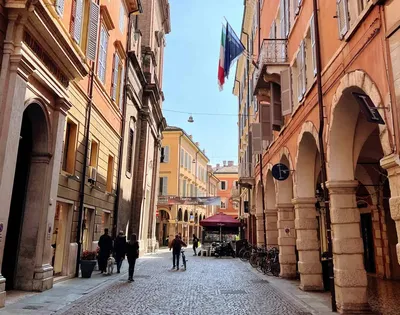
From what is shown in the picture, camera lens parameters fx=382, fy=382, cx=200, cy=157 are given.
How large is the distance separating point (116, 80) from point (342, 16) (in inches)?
525

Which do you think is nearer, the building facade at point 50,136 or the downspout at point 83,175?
the building facade at point 50,136

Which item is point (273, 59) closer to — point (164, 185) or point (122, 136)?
point (122, 136)

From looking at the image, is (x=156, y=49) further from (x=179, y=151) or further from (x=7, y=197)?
(x=7, y=197)

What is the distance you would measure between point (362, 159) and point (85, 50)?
10.5 metres

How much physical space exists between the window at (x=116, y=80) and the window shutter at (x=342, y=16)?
1250cm

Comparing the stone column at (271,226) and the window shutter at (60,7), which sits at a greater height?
the window shutter at (60,7)

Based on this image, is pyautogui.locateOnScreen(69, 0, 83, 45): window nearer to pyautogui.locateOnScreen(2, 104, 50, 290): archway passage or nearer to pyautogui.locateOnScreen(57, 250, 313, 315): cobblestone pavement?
pyautogui.locateOnScreen(2, 104, 50, 290): archway passage

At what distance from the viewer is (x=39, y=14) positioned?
8781mm

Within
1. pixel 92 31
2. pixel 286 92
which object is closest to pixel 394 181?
pixel 286 92

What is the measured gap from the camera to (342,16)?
26.1ft

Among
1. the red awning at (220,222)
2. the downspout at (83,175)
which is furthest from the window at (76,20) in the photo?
the red awning at (220,222)

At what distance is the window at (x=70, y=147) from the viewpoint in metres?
13.2

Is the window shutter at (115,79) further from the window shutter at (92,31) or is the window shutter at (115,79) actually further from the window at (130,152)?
the window at (130,152)

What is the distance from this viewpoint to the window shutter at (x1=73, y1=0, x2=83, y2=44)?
12.1 metres
